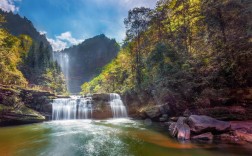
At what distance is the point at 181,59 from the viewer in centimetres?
1569

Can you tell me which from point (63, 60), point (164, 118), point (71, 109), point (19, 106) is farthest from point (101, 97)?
point (63, 60)

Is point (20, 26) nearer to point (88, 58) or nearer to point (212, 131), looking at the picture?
point (88, 58)

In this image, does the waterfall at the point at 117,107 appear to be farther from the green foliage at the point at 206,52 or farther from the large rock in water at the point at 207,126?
the large rock in water at the point at 207,126

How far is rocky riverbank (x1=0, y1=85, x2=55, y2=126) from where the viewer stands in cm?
1502

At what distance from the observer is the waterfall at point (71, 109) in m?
20.7

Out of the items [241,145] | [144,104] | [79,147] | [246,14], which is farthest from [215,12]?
[79,147]

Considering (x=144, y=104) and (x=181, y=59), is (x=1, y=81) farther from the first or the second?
(x=181, y=59)

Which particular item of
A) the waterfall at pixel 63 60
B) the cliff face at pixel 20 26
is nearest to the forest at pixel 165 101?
the cliff face at pixel 20 26

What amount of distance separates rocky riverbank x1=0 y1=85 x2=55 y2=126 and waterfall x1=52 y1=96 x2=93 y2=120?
0.93 metres

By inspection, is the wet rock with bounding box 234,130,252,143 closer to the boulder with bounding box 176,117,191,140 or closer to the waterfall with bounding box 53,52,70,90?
the boulder with bounding box 176,117,191,140

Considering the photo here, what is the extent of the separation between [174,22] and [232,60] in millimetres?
11494

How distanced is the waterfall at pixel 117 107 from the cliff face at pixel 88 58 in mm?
68850

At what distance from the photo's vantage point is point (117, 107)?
72.8ft

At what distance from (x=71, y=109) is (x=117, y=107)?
599 centimetres
